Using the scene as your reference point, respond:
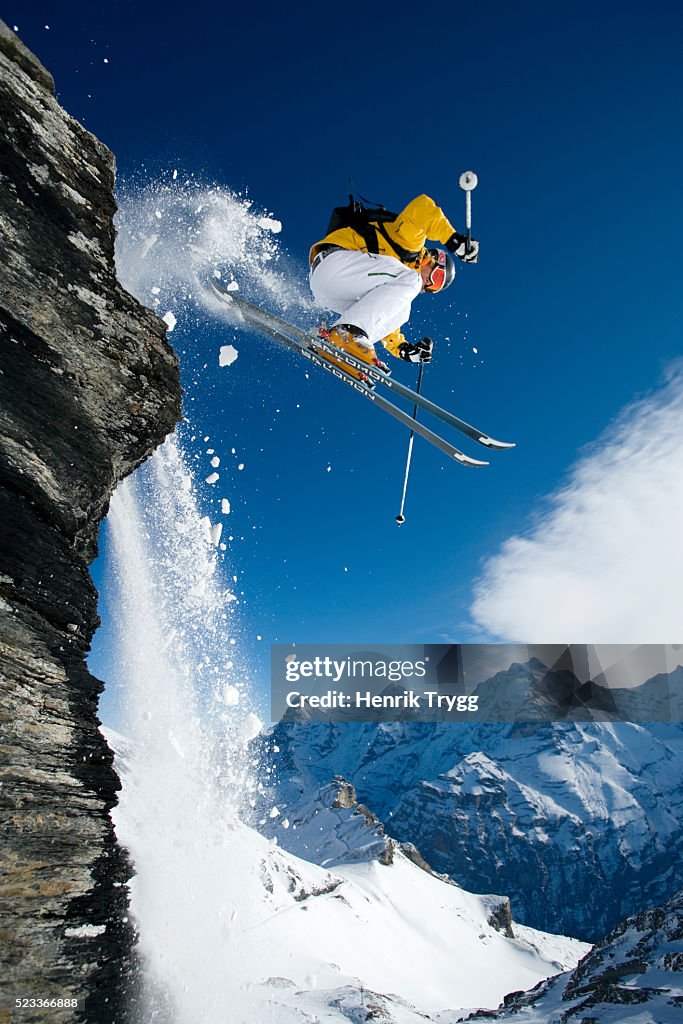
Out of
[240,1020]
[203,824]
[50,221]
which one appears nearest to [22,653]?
[50,221]

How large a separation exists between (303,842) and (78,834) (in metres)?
144

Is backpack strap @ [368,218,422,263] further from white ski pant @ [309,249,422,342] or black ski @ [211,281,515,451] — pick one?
black ski @ [211,281,515,451]

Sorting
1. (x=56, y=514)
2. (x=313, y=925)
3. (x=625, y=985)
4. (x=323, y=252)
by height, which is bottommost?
(x=313, y=925)

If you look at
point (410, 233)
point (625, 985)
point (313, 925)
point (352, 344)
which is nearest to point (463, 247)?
point (410, 233)

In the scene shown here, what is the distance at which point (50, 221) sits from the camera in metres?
6.70

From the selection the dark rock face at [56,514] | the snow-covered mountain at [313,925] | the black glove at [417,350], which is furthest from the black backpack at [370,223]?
the snow-covered mountain at [313,925]

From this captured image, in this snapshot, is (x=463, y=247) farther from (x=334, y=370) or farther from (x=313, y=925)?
(x=313, y=925)

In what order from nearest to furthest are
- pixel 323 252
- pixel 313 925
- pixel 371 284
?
1. pixel 371 284
2. pixel 323 252
3. pixel 313 925

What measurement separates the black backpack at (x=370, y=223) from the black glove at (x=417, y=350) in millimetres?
1675

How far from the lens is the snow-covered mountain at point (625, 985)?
26625 mm

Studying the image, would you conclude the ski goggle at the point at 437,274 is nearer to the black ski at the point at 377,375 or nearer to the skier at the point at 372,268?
the skier at the point at 372,268

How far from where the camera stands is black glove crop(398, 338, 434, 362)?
966 cm

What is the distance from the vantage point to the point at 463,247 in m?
7.70

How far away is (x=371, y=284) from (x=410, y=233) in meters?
0.82
